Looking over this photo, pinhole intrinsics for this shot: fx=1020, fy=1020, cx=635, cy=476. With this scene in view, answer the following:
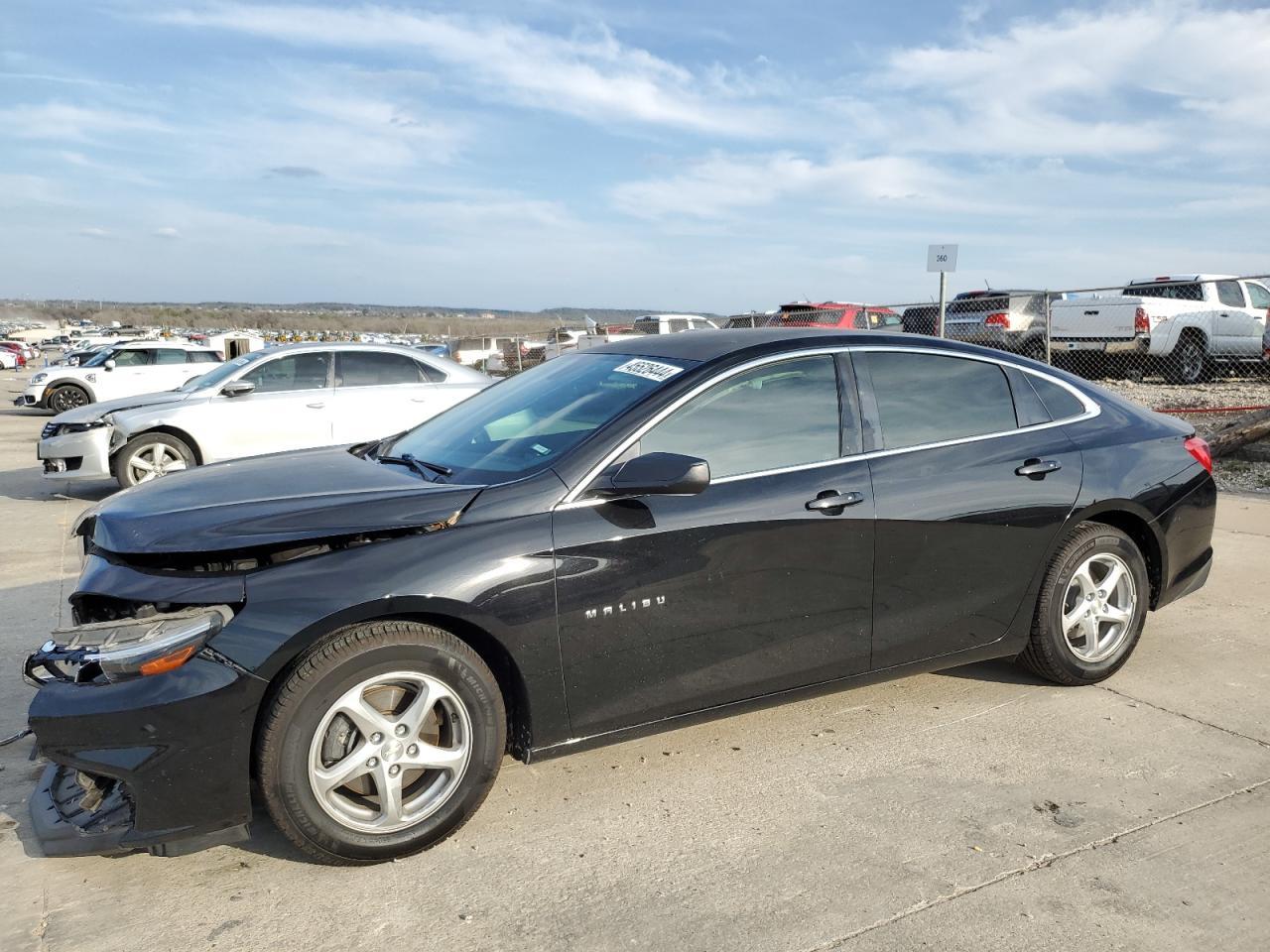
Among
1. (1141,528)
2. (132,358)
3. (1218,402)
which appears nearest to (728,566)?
(1141,528)

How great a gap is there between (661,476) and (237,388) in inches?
289

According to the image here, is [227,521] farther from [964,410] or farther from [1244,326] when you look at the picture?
[1244,326]

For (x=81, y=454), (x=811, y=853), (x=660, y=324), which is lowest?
(x=811, y=853)

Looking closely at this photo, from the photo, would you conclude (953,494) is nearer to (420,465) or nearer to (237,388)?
(420,465)

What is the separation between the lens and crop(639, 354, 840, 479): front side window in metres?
3.55

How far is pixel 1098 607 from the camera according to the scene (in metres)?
4.40

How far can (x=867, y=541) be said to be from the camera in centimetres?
373

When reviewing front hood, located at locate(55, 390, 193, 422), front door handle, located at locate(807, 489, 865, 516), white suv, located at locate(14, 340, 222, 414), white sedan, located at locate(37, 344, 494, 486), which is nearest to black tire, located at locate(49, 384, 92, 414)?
white suv, located at locate(14, 340, 222, 414)

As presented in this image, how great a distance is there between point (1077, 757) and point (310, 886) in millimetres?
2726

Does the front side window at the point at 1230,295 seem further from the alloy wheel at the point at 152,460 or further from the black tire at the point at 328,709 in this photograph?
the black tire at the point at 328,709

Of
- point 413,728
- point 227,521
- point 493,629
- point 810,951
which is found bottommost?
point 810,951

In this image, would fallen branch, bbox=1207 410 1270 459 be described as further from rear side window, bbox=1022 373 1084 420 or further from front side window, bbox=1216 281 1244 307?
rear side window, bbox=1022 373 1084 420

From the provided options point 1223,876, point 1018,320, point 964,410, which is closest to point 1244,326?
point 1018,320

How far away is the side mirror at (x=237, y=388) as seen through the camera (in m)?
9.45
